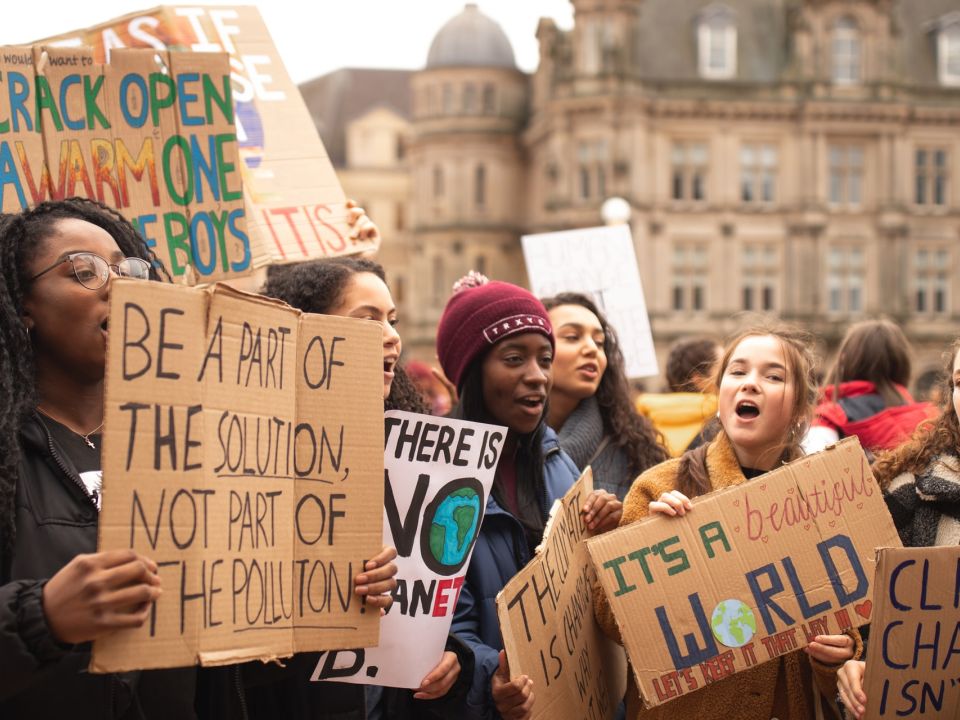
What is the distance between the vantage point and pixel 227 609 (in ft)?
10.3

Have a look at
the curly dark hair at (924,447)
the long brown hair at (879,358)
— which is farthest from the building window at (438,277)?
the curly dark hair at (924,447)

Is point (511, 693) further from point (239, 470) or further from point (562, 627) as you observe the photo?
point (239, 470)

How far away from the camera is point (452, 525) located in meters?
4.09

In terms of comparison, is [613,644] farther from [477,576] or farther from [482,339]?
[482,339]

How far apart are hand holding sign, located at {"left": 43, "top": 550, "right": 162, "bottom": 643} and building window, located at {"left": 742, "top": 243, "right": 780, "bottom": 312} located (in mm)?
40385

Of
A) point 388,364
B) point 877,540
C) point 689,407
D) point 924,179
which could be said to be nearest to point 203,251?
point 388,364

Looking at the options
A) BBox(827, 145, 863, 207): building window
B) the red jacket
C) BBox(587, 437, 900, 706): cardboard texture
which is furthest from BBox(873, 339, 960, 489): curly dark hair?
BBox(827, 145, 863, 207): building window

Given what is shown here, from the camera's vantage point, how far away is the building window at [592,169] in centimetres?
4147

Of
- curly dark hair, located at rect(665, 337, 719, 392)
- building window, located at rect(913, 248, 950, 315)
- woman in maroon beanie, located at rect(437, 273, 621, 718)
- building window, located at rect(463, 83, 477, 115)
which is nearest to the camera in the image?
woman in maroon beanie, located at rect(437, 273, 621, 718)

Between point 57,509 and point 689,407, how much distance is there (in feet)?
15.6

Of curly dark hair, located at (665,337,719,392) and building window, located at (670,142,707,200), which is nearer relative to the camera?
curly dark hair, located at (665,337,719,392)

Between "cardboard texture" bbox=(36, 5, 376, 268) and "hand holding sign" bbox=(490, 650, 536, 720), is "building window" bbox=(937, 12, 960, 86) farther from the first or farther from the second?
"hand holding sign" bbox=(490, 650, 536, 720)

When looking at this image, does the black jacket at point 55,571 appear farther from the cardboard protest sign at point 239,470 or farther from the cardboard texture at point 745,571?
the cardboard texture at point 745,571

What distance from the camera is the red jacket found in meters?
6.40
